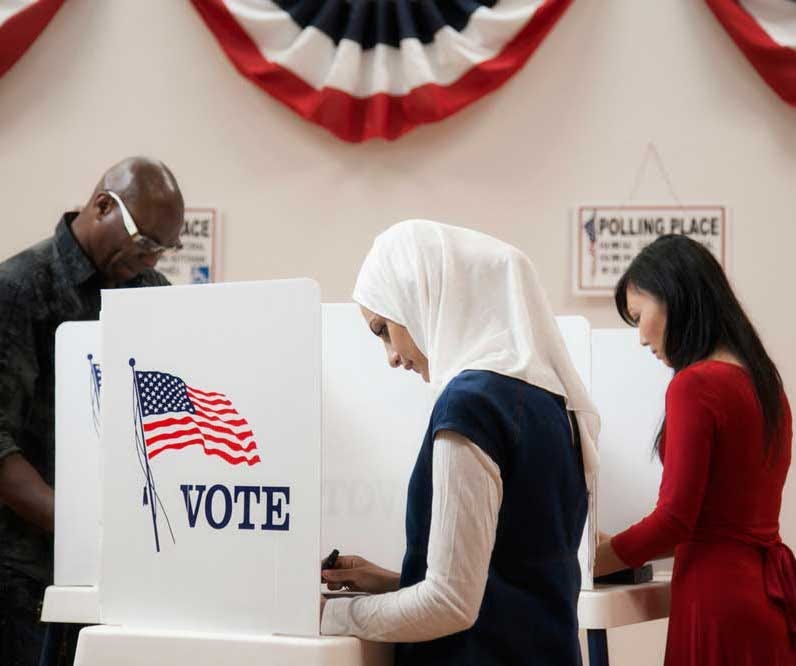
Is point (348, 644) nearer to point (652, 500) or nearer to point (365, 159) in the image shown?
point (652, 500)

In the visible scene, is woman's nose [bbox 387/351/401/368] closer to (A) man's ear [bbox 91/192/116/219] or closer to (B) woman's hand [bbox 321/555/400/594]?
(B) woman's hand [bbox 321/555/400/594]

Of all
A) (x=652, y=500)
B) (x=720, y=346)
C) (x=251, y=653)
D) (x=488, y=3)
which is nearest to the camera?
(x=251, y=653)

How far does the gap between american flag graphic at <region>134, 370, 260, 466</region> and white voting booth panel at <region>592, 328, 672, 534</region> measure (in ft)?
3.26

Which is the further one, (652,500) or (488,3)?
(488,3)

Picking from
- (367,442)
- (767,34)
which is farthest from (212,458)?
(767,34)

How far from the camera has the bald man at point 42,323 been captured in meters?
1.99

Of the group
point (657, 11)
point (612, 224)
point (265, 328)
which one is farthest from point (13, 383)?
point (657, 11)

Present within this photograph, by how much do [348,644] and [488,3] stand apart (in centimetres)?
249

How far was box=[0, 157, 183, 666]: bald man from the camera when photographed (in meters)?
1.99

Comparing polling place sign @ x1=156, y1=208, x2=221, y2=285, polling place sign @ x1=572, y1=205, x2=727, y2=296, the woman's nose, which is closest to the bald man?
the woman's nose

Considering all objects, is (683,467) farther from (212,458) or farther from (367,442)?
(212,458)

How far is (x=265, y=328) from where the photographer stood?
1.30 m

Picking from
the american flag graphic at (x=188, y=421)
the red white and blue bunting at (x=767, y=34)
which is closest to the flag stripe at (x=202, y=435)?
the american flag graphic at (x=188, y=421)

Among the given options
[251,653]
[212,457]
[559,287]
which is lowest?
[251,653]
